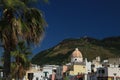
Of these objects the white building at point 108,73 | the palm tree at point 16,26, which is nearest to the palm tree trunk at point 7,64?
the palm tree at point 16,26

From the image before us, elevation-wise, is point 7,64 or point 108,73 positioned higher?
point 108,73

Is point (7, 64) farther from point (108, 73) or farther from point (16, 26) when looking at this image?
point (108, 73)

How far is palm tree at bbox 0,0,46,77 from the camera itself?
2003 cm

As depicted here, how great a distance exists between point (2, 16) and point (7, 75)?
309 centimetres

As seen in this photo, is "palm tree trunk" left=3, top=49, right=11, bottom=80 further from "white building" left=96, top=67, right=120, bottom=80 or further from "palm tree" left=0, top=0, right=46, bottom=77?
"white building" left=96, top=67, right=120, bottom=80

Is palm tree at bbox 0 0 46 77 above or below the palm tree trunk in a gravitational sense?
above

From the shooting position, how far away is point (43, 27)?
21203 mm

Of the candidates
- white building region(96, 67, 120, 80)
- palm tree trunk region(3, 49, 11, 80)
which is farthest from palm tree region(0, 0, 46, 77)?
white building region(96, 67, 120, 80)

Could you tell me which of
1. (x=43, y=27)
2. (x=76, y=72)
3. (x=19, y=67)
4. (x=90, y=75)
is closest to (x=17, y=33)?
(x=43, y=27)

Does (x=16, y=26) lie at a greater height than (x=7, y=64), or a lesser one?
greater

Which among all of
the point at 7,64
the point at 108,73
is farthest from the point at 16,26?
the point at 108,73

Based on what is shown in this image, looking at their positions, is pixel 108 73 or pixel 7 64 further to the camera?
pixel 108 73

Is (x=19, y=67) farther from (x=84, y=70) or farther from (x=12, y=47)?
(x=84, y=70)

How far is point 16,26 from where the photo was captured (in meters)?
20.0
